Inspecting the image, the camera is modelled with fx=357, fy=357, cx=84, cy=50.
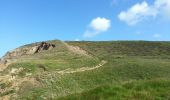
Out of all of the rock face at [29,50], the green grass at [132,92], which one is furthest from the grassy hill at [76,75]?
the rock face at [29,50]

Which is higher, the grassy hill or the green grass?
the green grass

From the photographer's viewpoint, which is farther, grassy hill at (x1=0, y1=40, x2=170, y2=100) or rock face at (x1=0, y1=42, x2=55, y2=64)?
rock face at (x1=0, y1=42, x2=55, y2=64)

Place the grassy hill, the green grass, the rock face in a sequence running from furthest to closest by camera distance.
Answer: the rock face → the grassy hill → the green grass

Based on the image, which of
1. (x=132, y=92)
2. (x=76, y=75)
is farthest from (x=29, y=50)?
(x=132, y=92)

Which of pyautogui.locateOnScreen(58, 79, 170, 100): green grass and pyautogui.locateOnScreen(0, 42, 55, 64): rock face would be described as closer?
pyautogui.locateOnScreen(58, 79, 170, 100): green grass

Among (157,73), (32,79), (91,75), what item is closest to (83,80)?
(91,75)

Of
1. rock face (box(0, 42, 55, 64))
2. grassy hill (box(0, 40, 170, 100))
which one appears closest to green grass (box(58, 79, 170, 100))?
grassy hill (box(0, 40, 170, 100))

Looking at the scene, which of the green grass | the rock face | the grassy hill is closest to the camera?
the green grass

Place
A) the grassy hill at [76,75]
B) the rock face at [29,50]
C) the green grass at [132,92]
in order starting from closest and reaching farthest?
1. the green grass at [132,92]
2. the grassy hill at [76,75]
3. the rock face at [29,50]

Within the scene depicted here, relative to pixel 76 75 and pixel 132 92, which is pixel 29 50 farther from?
pixel 132 92

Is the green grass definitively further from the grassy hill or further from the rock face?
the rock face

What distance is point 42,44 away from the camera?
9275 centimetres

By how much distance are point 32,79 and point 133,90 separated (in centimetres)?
3471

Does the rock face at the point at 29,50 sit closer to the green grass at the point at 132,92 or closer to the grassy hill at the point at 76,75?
the grassy hill at the point at 76,75
